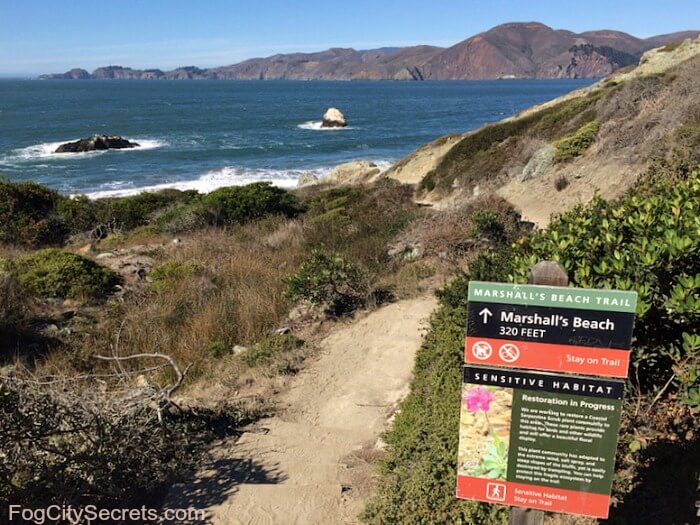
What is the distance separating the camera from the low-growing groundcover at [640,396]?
3.45 metres

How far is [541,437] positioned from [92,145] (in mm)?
59236

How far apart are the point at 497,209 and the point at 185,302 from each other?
6.08 metres

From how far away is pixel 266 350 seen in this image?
7320 mm

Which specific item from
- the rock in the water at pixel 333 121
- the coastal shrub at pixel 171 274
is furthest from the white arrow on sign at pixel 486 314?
the rock in the water at pixel 333 121

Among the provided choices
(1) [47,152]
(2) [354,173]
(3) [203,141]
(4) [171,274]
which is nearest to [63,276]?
(4) [171,274]

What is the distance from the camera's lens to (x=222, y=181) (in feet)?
132

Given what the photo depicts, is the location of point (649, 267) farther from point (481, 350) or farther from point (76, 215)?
point (76, 215)

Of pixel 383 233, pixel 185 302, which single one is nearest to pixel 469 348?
pixel 185 302

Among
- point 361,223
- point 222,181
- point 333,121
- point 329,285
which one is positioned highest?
point 333,121

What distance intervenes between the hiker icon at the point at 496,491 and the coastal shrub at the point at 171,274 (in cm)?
783

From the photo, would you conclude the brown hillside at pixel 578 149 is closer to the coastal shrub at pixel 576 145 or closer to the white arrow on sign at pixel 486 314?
the coastal shrub at pixel 576 145

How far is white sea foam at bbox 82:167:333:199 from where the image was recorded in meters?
36.9

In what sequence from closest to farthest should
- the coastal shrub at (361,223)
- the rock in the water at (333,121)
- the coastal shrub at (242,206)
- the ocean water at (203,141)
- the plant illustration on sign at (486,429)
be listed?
the plant illustration on sign at (486,429) → the coastal shrub at (361,223) → the coastal shrub at (242,206) → the ocean water at (203,141) → the rock in the water at (333,121)

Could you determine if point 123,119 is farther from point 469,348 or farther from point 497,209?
point 469,348
